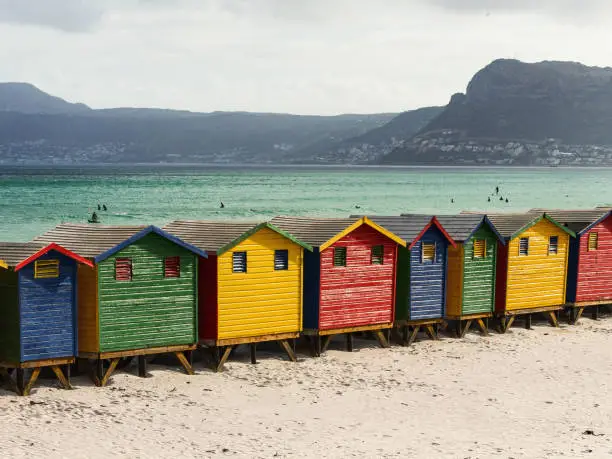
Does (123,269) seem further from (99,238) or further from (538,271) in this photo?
(538,271)

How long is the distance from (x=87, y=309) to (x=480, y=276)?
15736mm

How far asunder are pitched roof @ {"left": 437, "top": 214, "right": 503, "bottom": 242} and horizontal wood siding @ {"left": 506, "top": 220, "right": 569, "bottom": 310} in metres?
1.81

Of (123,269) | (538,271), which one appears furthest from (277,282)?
(538,271)

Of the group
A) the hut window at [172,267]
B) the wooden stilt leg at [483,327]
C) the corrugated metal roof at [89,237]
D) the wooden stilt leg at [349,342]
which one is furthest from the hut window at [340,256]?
the wooden stilt leg at [483,327]

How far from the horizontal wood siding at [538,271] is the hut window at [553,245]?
0.13 metres

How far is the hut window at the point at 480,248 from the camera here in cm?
3466

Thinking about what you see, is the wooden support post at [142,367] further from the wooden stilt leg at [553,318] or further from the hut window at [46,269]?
the wooden stilt leg at [553,318]

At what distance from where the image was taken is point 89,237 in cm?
2712

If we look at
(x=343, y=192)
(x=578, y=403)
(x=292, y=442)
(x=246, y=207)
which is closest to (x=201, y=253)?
(x=292, y=442)

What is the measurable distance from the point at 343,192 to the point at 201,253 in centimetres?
16583

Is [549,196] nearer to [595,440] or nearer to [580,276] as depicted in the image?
[580,276]

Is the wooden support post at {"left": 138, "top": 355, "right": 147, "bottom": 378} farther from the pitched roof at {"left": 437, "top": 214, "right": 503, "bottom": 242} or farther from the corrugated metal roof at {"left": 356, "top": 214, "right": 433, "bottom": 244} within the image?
the pitched roof at {"left": 437, "top": 214, "right": 503, "bottom": 242}

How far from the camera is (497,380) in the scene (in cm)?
2892

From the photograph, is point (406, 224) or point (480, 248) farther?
point (480, 248)
